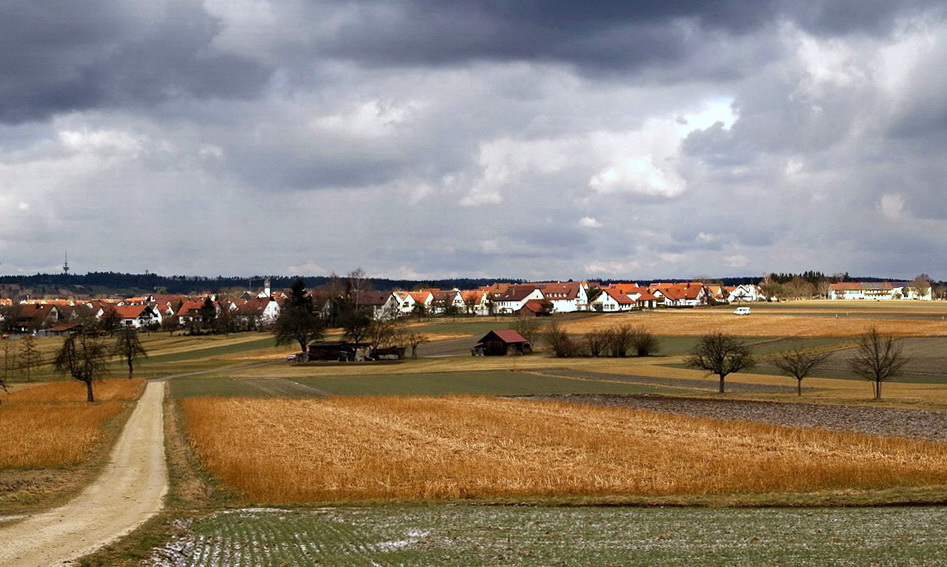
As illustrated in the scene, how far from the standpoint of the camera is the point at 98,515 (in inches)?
877

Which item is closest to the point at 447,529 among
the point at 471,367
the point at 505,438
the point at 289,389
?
the point at 505,438

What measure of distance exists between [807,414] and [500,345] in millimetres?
72735

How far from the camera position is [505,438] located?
39219 millimetres

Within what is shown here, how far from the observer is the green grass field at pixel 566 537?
658 inches

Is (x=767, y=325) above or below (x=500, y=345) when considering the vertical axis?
above

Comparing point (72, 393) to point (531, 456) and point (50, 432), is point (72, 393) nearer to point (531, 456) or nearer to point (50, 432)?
point (50, 432)

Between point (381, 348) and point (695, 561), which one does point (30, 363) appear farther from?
point (695, 561)

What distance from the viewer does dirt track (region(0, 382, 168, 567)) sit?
56.5 ft

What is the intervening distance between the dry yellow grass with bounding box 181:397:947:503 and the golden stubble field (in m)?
5.42

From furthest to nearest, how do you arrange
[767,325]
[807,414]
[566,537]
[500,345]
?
[767,325]
[500,345]
[807,414]
[566,537]

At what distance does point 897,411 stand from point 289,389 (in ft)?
168

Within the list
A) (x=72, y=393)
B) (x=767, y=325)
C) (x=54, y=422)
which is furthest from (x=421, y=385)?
(x=767, y=325)

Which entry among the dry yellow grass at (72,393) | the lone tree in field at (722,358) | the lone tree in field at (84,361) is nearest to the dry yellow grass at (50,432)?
the dry yellow grass at (72,393)

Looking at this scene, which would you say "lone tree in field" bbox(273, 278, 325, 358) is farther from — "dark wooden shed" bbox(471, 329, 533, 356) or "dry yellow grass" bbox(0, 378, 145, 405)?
"dry yellow grass" bbox(0, 378, 145, 405)
